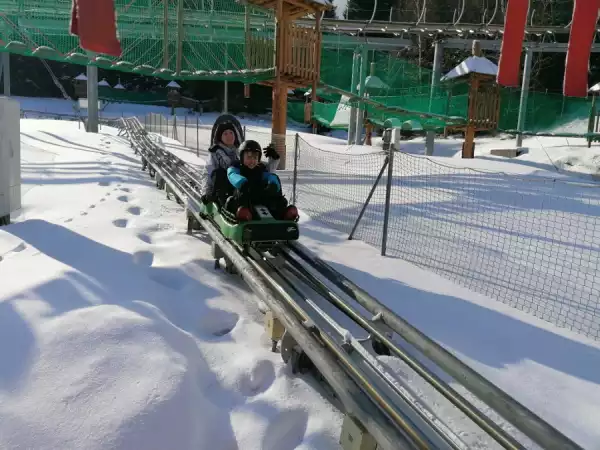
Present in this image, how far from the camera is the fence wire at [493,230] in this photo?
4.74 m

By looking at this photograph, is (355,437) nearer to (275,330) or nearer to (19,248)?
(275,330)

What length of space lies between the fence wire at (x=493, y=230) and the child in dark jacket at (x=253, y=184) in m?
1.76

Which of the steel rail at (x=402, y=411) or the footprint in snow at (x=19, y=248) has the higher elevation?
the footprint in snow at (x=19, y=248)

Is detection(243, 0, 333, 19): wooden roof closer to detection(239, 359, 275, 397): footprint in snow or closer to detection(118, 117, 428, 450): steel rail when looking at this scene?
detection(118, 117, 428, 450): steel rail

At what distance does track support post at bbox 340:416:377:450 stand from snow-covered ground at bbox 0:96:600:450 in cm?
14

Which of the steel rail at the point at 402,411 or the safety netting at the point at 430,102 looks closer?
the steel rail at the point at 402,411

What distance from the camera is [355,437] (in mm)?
2188

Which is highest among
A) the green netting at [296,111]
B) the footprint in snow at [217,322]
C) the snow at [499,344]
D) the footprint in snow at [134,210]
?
the green netting at [296,111]

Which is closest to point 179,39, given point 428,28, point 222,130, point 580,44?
point 428,28

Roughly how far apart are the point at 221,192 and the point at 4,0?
16.2 meters

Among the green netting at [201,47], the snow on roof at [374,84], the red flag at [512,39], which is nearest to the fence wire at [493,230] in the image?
the red flag at [512,39]

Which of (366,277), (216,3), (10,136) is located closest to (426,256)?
(366,277)

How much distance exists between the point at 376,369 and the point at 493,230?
16.9 feet

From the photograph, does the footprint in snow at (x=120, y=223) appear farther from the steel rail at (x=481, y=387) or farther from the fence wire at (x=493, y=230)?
the steel rail at (x=481, y=387)
